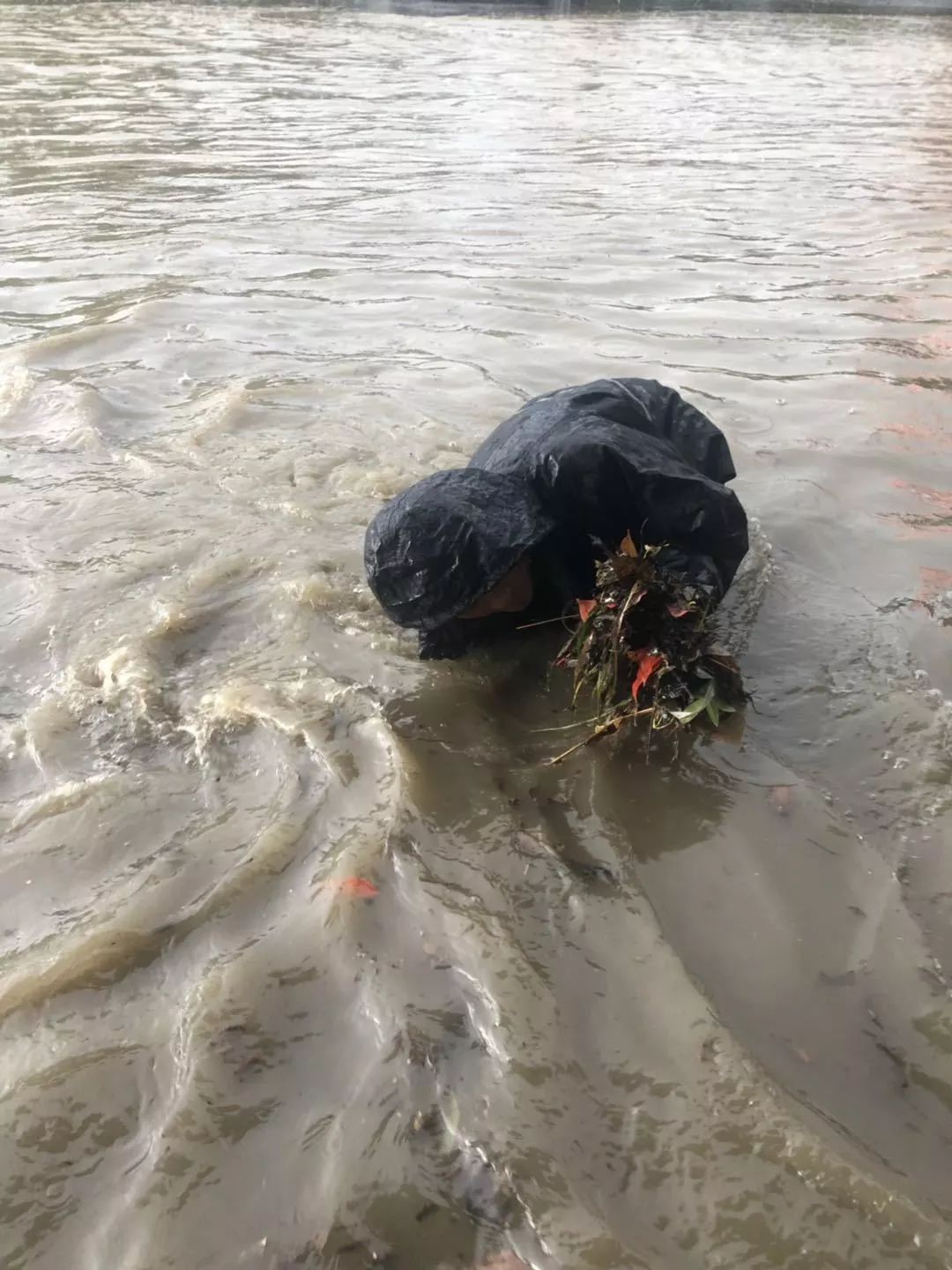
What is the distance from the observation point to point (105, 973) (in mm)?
2025

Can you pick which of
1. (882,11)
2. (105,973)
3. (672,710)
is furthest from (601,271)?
(882,11)

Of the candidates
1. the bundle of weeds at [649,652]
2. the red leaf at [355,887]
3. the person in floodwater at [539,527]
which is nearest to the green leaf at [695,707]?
the bundle of weeds at [649,652]

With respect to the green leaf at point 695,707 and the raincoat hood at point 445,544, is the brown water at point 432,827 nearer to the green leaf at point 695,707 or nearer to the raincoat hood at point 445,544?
the green leaf at point 695,707

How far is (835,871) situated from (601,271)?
5.06 metres

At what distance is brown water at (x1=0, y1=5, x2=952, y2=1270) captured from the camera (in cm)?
167

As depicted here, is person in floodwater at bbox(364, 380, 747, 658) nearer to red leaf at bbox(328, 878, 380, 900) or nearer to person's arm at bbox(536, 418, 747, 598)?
person's arm at bbox(536, 418, 747, 598)

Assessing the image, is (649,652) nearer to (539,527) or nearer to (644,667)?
(644,667)

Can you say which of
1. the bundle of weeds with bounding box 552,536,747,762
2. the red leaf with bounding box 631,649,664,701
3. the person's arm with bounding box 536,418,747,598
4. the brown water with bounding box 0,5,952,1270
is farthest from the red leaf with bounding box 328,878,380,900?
the person's arm with bounding box 536,418,747,598

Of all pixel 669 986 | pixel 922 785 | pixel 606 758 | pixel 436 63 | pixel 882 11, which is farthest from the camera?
pixel 882 11

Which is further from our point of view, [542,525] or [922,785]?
[542,525]

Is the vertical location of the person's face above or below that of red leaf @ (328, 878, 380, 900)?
above

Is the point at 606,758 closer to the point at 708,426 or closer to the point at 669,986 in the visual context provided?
the point at 669,986

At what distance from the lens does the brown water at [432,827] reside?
167 centimetres

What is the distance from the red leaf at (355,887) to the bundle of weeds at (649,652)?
0.58m
